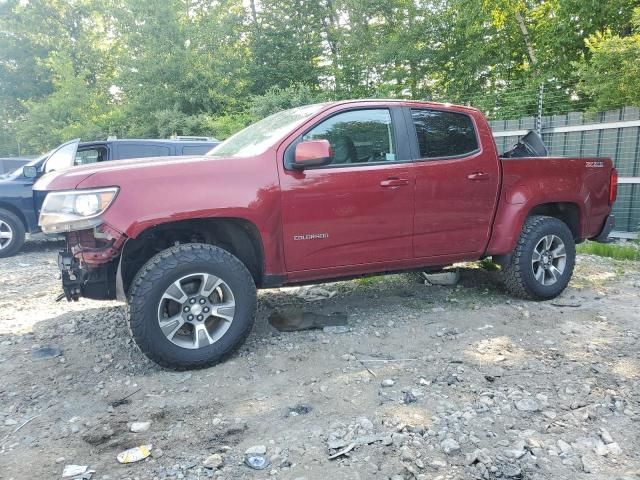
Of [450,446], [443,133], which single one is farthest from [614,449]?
[443,133]

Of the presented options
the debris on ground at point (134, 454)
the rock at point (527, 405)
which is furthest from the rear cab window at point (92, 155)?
the rock at point (527, 405)

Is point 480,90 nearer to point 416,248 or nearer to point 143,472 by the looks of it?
point 416,248

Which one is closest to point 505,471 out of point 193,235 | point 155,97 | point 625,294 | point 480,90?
point 193,235

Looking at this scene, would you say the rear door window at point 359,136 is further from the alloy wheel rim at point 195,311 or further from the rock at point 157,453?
the rock at point 157,453

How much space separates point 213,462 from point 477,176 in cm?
320

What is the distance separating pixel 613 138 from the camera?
8219mm

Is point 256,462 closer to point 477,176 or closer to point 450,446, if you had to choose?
point 450,446

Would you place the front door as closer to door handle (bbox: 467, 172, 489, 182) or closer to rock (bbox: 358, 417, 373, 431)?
door handle (bbox: 467, 172, 489, 182)

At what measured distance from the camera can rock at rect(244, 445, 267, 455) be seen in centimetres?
245

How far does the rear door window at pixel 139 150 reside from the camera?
7961mm

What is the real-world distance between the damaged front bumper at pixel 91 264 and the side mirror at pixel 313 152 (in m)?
1.34

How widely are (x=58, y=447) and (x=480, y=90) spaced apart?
16.0m

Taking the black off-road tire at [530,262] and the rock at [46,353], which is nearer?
the rock at [46,353]

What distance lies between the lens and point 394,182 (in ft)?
12.9
